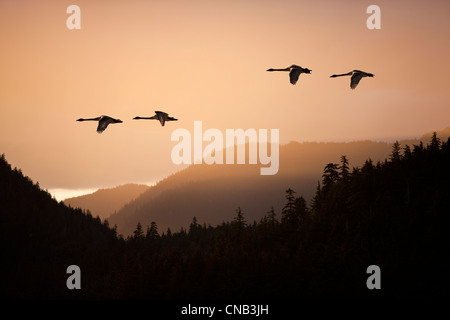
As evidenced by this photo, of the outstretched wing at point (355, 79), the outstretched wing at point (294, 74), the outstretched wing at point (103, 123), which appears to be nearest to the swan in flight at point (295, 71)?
the outstretched wing at point (294, 74)

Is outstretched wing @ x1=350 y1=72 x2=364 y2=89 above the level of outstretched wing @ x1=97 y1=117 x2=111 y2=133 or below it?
above

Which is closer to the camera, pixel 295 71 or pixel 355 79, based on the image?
pixel 355 79

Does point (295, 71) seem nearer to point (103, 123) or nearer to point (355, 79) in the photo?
point (355, 79)

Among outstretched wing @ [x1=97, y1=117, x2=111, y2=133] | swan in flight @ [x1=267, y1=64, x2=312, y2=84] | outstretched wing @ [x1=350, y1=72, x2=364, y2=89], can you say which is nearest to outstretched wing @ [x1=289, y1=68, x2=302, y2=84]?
swan in flight @ [x1=267, y1=64, x2=312, y2=84]

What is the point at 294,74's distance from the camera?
1704 inches

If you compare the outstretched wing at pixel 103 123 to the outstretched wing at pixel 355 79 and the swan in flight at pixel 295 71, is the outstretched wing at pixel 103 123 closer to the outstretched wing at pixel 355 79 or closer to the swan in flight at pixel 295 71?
the swan in flight at pixel 295 71

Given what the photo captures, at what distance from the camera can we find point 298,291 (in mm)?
162000

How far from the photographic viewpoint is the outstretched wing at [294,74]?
139ft

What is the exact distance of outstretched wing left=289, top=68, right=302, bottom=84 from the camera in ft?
139

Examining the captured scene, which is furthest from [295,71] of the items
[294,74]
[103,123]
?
[103,123]

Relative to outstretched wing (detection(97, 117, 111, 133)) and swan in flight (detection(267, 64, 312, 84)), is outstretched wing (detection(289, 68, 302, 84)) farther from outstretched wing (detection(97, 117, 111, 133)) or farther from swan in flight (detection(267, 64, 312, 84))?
outstretched wing (detection(97, 117, 111, 133))

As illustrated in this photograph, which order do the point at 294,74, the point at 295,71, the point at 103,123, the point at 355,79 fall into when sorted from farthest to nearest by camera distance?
the point at 295,71, the point at 355,79, the point at 294,74, the point at 103,123
